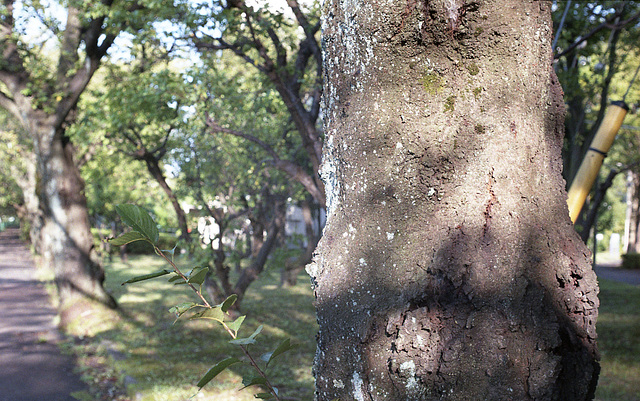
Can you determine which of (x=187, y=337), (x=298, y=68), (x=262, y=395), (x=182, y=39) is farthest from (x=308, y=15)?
(x=262, y=395)

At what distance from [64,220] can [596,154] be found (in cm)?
1157

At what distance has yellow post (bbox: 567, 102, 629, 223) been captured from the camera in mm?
2678

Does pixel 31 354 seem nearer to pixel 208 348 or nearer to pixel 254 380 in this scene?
pixel 208 348

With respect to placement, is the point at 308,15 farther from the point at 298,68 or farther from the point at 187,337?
the point at 187,337

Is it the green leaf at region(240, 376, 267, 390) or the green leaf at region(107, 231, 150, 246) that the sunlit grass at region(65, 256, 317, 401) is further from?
the green leaf at region(107, 231, 150, 246)

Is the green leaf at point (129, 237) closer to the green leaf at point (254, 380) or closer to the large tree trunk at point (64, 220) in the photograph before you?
the green leaf at point (254, 380)

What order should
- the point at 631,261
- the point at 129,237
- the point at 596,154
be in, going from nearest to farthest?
1. the point at 129,237
2. the point at 596,154
3. the point at 631,261

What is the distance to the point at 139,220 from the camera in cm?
134

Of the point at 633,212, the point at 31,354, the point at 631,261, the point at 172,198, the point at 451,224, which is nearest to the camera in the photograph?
the point at 451,224

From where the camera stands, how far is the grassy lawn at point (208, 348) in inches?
305

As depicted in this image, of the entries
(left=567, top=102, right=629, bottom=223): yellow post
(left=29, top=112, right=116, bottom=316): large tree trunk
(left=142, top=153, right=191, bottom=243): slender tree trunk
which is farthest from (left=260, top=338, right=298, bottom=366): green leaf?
(left=29, top=112, right=116, bottom=316): large tree trunk

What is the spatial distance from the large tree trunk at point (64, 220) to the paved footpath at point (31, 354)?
3.29ft

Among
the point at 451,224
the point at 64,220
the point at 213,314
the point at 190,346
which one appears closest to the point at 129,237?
the point at 213,314

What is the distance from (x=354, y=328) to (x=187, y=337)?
10.4 meters
